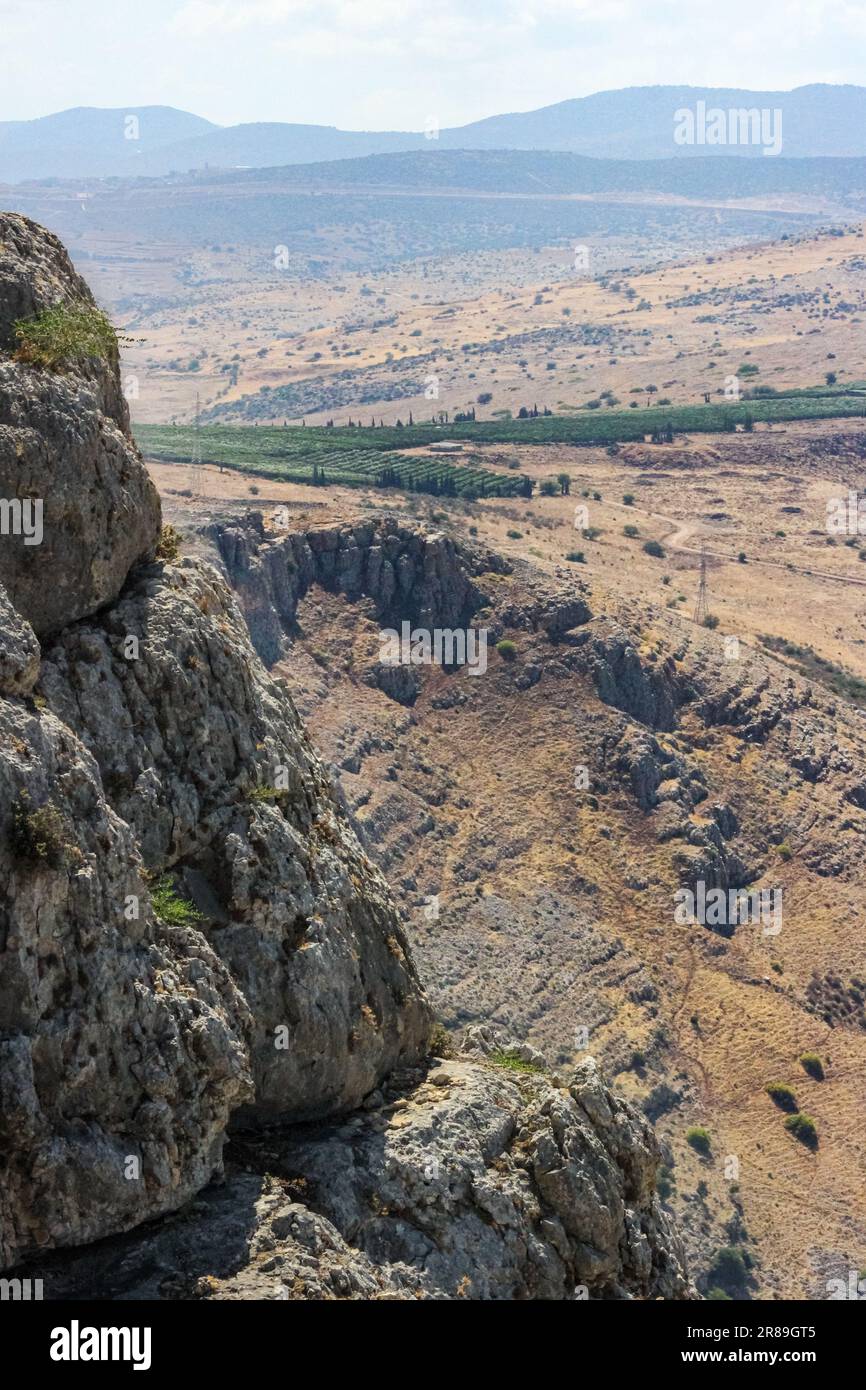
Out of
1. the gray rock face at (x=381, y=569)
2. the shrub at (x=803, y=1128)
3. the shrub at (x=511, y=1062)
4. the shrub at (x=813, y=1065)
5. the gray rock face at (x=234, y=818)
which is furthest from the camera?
the gray rock face at (x=381, y=569)

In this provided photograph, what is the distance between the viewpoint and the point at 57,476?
17.6 meters

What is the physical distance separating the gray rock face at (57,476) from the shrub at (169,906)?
3.10 metres

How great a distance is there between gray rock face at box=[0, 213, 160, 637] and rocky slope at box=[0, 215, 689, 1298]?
0.04m

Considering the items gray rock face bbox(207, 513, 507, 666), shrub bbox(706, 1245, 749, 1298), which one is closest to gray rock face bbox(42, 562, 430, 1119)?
shrub bbox(706, 1245, 749, 1298)

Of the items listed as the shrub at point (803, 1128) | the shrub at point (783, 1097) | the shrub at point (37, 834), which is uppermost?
the shrub at point (37, 834)

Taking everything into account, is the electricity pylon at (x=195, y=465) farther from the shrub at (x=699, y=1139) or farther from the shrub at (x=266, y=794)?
the shrub at (x=266, y=794)

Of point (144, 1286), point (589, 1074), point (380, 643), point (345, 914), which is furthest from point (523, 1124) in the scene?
point (380, 643)

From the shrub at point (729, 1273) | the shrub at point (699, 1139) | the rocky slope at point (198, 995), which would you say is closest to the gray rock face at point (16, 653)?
the rocky slope at point (198, 995)

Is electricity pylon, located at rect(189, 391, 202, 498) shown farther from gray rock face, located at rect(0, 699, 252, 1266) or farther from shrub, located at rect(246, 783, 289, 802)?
gray rock face, located at rect(0, 699, 252, 1266)

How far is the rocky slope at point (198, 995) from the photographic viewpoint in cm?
1505

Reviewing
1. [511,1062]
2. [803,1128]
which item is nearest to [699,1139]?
[803,1128]

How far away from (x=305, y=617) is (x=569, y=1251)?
2500 inches

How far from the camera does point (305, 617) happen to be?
81.5m

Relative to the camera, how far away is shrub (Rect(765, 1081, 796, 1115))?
61.4m
